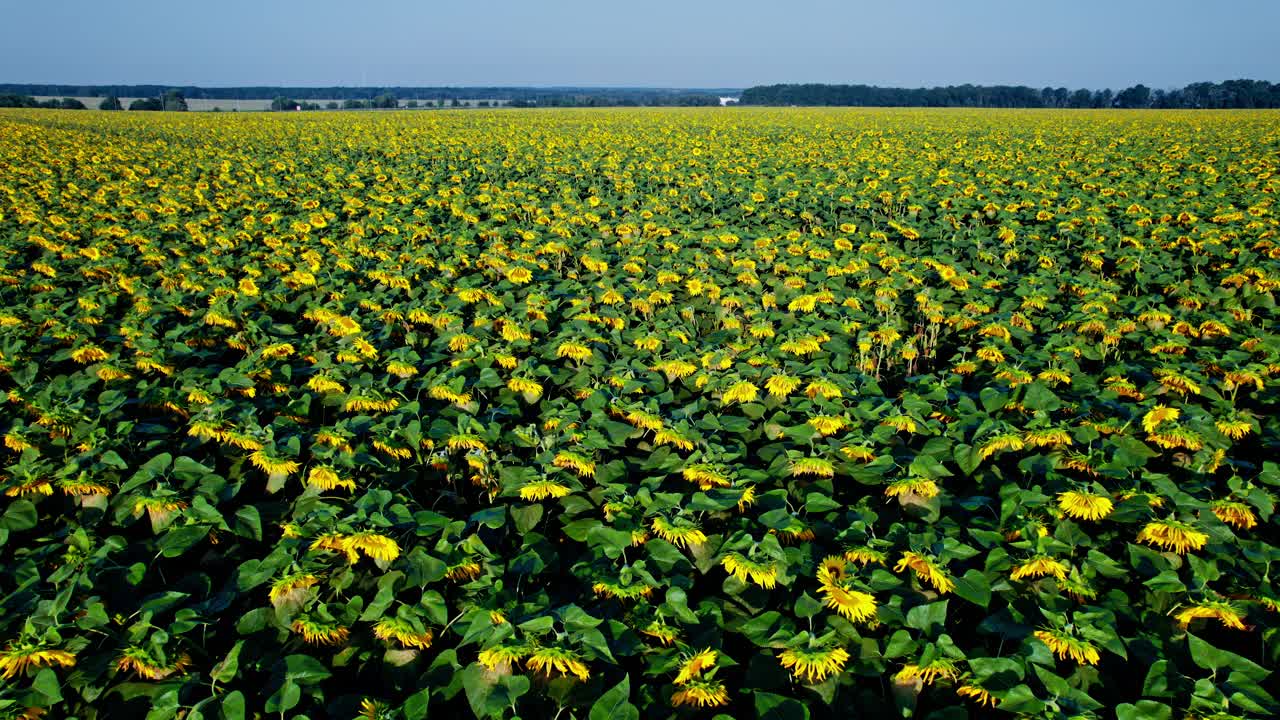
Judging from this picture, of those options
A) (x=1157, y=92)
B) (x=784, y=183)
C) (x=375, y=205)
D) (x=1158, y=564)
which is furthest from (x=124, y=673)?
(x=1157, y=92)

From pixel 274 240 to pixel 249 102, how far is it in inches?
4261

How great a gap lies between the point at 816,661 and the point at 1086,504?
1.63m

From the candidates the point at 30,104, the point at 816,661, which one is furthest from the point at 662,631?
the point at 30,104

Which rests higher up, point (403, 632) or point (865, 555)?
point (865, 555)

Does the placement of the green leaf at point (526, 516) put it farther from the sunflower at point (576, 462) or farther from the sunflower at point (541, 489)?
the sunflower at point (576, 462)

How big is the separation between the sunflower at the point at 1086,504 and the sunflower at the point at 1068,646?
735mm

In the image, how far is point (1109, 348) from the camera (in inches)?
237

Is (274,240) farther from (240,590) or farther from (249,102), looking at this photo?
(249,102)

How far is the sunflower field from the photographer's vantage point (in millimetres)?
2443

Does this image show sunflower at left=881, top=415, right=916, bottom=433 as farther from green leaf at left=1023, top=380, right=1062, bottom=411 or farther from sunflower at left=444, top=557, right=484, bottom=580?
sunflower at left=444, top=557, right=484, bottom=580

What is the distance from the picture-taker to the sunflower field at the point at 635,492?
2.44 m

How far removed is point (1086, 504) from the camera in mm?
3037

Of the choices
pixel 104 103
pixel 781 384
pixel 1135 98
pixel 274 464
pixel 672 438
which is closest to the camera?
pixel 274 464

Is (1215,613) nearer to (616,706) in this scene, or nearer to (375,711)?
(616,706)
